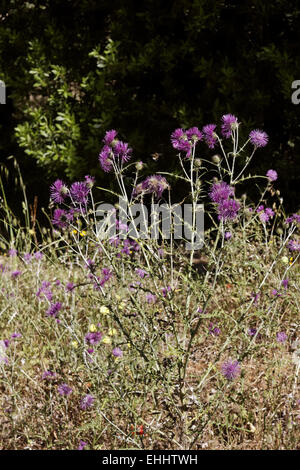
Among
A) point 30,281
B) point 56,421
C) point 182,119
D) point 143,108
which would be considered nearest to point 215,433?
point 56,421

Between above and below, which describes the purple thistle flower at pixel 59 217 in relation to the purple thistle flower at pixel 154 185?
below

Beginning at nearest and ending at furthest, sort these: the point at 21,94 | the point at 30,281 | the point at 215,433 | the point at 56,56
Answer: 1. the point at 215,433
2. the point at 30,281
3. the point at 56,56
4. the point at 21,94

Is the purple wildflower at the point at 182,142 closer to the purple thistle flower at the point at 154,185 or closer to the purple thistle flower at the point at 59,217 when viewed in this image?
the purple thistle flower at the point at 154,185

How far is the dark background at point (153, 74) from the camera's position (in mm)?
4473

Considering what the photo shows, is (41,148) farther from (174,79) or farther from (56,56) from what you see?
(174,79)

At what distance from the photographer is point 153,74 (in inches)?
192

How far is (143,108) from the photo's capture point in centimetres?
477

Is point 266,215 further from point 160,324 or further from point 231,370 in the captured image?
point 231,370

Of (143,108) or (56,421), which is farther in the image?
(143,108)

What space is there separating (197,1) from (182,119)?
84cm

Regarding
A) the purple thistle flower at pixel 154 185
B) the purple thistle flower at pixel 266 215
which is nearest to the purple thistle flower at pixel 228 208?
the purple thistle flower at pixel 154 185

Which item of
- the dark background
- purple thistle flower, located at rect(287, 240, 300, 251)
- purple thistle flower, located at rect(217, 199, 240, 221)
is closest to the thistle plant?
purple thistle flower, located at rect(217, 199, 240, 221)

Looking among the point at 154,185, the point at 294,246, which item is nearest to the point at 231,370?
the point at 154,185

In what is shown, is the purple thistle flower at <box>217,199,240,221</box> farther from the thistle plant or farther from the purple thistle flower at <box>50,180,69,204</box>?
the purple thistle flower at <box>50,180,69,204</box>
